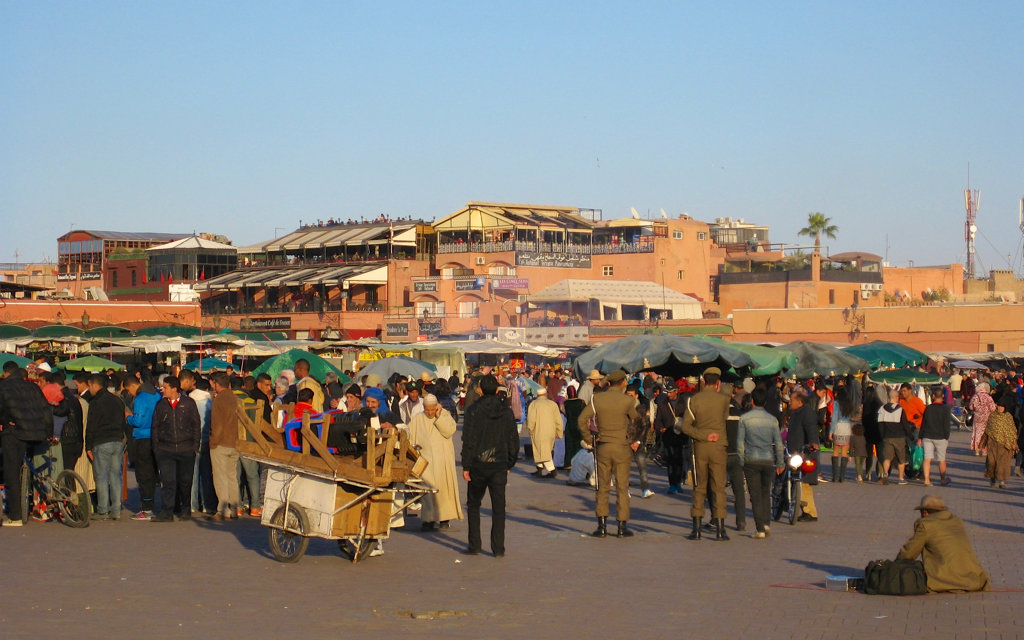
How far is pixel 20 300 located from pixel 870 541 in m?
49.9

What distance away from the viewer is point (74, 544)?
1138 cm

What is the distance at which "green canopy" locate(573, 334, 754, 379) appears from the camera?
69.9 ft

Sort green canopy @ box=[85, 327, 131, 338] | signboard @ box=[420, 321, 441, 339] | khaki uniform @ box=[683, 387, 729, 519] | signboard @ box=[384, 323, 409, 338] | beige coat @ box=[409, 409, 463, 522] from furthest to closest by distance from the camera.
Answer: signboard @ box=[384, 323, 409, 338] → signboard @ box=[420, 321, 441, 339] → green canopy @ box=[85, 327, 131, 338] → beige coat @ box=[409, 409, 463, 522] → khaki uniform @ box=[683, 387, 729, 519]

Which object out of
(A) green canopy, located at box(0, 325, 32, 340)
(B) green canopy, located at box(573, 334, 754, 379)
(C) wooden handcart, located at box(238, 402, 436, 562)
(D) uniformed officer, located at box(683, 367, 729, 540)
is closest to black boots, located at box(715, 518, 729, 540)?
(D) uniformed officer, located at box(683, 367, 729, 540)

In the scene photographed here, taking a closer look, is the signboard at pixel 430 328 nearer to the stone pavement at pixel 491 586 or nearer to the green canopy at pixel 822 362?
the green canopy at pixel 822 362

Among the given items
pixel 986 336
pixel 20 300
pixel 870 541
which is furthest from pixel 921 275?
pixel 870 541

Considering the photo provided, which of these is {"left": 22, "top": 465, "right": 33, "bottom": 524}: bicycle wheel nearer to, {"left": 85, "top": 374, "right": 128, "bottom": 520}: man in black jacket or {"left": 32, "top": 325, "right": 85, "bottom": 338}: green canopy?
{"left": 85, "top": 374, "right": 128, "bottom": 520}: man in black jacket

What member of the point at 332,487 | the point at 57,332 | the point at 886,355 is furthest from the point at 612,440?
the point at 57,332

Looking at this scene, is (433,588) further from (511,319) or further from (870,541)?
(511,319)

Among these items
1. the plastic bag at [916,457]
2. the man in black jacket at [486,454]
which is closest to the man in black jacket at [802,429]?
the plastic bag at [916,457]

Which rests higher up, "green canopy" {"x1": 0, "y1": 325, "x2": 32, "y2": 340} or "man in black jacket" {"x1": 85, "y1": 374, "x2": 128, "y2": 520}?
"green canopy" {"x1": 0, "y1": 325, "x2": 32, "y2": 340}

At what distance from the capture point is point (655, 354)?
21.5 meters

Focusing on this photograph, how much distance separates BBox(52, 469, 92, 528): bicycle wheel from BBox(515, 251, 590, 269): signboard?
6188cm

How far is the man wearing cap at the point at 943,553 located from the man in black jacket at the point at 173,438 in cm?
754
